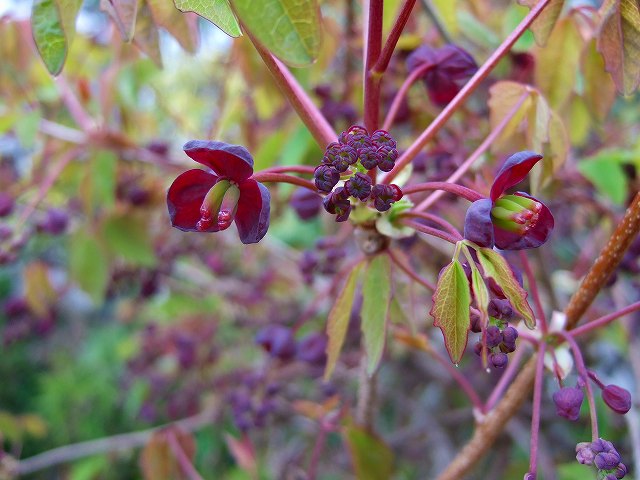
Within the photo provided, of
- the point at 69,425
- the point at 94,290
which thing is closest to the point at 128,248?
the point at 94,290

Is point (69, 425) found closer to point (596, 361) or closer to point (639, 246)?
point (596, 361)

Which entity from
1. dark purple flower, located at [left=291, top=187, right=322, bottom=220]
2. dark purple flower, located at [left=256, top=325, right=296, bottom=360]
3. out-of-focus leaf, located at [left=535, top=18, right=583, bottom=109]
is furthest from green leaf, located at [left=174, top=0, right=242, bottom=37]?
dark purple flower, located at [left=256, top=325, right=296, bottom=360]

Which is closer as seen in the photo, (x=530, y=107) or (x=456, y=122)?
(x=530, y=107)

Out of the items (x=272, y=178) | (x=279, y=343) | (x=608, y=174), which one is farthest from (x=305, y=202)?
(x=608, y=174)

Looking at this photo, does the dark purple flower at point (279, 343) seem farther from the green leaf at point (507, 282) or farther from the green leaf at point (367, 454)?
the green leaf at point (507, 282)

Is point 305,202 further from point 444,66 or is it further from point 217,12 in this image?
point 217,12

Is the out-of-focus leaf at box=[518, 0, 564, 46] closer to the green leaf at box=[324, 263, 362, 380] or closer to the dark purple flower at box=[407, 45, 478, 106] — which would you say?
the dark purple flower at box=[407, 45, 478, 106]
